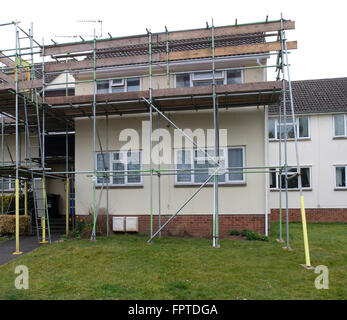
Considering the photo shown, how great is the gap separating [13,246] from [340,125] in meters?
15.2

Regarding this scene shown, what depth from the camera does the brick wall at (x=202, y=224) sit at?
33.6ft

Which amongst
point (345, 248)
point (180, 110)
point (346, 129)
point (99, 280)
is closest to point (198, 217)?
point (180, 110)

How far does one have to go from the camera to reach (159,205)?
10.4 meters

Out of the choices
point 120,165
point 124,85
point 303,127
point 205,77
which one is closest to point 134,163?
point 120,165

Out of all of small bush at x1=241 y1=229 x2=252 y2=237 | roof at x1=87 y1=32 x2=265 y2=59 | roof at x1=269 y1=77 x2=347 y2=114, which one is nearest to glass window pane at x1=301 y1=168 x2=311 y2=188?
roof at x1=269 y1=77 x2=347 y2=114

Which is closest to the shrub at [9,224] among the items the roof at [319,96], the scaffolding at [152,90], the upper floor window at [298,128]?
the scaffolding at [152,90]

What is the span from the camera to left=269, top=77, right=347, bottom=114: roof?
1673 cm

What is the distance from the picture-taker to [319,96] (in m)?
17.6

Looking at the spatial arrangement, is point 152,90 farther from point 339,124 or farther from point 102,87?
point 339,124

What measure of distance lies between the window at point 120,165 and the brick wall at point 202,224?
52.7 inches

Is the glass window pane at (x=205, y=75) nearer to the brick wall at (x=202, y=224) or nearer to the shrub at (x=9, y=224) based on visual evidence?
the brick wall at (x=202, y=224)

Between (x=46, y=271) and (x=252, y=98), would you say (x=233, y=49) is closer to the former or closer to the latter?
(x=252, y=98)

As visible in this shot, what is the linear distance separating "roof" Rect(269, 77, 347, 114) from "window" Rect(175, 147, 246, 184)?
25.6 feet

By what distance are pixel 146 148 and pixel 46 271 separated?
516 centimetres
